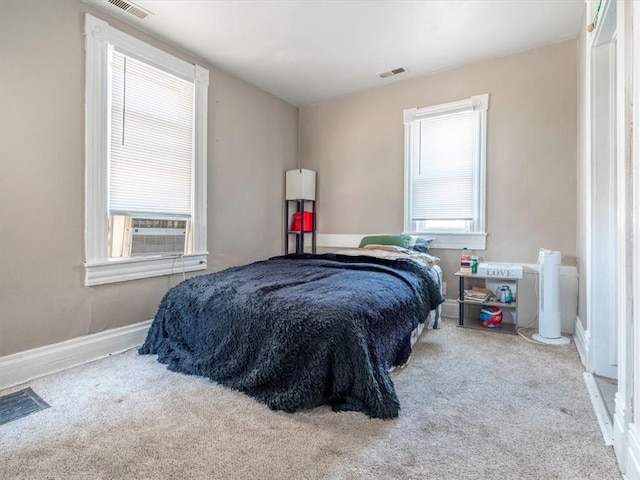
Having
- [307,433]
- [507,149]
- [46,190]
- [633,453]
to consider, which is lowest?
[307,433]

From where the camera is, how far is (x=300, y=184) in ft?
13.2

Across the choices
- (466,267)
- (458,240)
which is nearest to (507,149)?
(458,240)

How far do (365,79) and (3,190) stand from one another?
10.6 ft

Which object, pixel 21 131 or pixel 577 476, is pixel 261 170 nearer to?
pixel 21 131

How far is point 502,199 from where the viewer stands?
3.16m

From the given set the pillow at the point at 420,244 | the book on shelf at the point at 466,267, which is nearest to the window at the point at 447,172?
the pillow at the point at 420,244

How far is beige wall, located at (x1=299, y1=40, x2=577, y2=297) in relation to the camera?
290 cm

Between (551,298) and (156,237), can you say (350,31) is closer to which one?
(156,237)

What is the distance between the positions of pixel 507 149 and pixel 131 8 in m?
3.30

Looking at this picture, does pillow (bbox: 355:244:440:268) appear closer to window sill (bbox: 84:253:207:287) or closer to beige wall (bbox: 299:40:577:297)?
beige wall (bbox: 299:40:577:297)

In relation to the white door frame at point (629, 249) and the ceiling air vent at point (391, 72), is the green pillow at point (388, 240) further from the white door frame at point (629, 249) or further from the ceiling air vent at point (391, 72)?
the white door frame at point (629, 249)

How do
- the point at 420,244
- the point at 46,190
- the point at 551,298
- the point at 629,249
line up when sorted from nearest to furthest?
the point at 629,249 → the point at 46,190 → the point at 551,298 → the point at 420,244

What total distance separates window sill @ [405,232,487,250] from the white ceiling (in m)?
1.68

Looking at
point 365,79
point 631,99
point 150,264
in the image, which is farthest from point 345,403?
point 365,79
